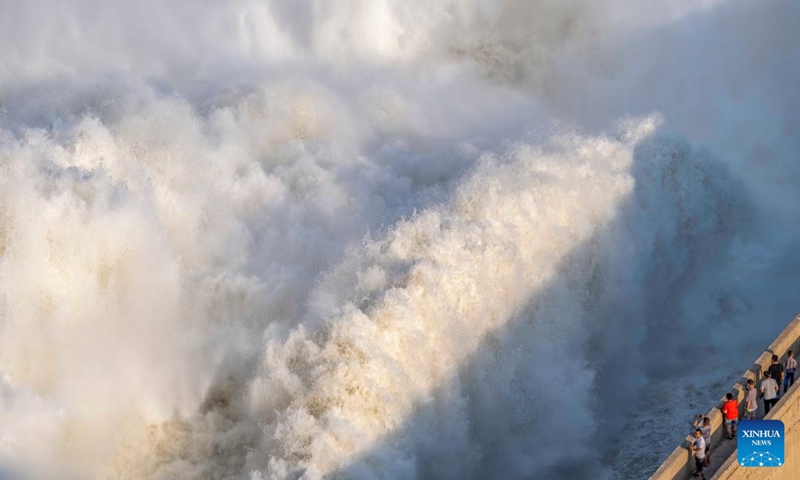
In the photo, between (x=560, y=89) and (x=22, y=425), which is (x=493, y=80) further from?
(x=22, y=425)

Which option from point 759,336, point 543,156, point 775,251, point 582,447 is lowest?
point 582,447

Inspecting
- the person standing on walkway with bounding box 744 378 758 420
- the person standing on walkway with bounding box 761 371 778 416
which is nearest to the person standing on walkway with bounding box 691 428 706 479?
the person standing on walkway with bounding box 744 378 758 420

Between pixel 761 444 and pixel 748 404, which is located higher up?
pixel 748 404

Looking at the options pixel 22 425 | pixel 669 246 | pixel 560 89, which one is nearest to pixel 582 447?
pixel 669 246

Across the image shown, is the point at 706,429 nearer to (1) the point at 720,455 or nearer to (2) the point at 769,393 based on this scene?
(1) the point at 720,455

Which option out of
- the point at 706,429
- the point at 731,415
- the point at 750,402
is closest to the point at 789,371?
the point at 750,402

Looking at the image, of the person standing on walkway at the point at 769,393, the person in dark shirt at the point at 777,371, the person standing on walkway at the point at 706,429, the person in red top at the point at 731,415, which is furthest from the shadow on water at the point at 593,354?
the person standing on walkway at the point at 706,429
